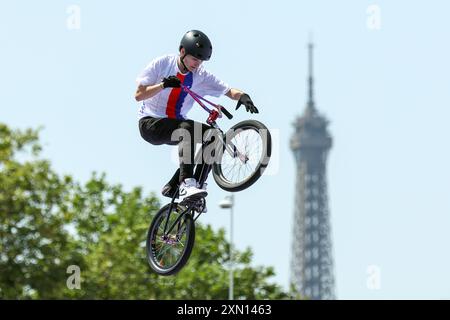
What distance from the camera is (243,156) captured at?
52.7ft

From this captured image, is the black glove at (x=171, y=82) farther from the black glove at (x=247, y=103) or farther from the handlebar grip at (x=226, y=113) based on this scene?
the black glove at (x=247, y=103)

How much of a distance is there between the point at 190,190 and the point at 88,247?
2331 inches

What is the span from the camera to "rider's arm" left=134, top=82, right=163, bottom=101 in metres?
15.6

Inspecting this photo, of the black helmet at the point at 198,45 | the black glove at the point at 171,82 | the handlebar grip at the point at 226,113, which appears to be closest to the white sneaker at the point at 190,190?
the handlebar grip at the point at 226,113

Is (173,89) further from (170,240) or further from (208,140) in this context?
(170,240)

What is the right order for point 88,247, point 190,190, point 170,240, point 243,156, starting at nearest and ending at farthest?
point 243,156 → point 190,190 → point 170,240 → point 88,247

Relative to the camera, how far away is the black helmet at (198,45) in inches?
617

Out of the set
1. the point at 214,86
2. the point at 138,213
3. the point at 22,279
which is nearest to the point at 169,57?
the point at 214,86

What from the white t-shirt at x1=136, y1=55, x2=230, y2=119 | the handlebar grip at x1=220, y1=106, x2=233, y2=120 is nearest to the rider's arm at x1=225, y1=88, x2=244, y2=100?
the white t-shirt at x1=136, y1=55, x2=230, y2=119

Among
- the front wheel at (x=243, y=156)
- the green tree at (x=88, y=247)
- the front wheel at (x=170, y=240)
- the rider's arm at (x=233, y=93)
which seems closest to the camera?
the front wheel at (x=243, y=156)

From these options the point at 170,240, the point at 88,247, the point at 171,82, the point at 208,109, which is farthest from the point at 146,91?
the point at 88,247

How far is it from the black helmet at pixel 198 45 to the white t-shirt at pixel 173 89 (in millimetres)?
433

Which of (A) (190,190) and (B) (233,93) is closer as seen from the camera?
(A) (190,190)

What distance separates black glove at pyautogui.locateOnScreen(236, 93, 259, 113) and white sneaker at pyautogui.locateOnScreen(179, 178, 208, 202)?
1188mm
